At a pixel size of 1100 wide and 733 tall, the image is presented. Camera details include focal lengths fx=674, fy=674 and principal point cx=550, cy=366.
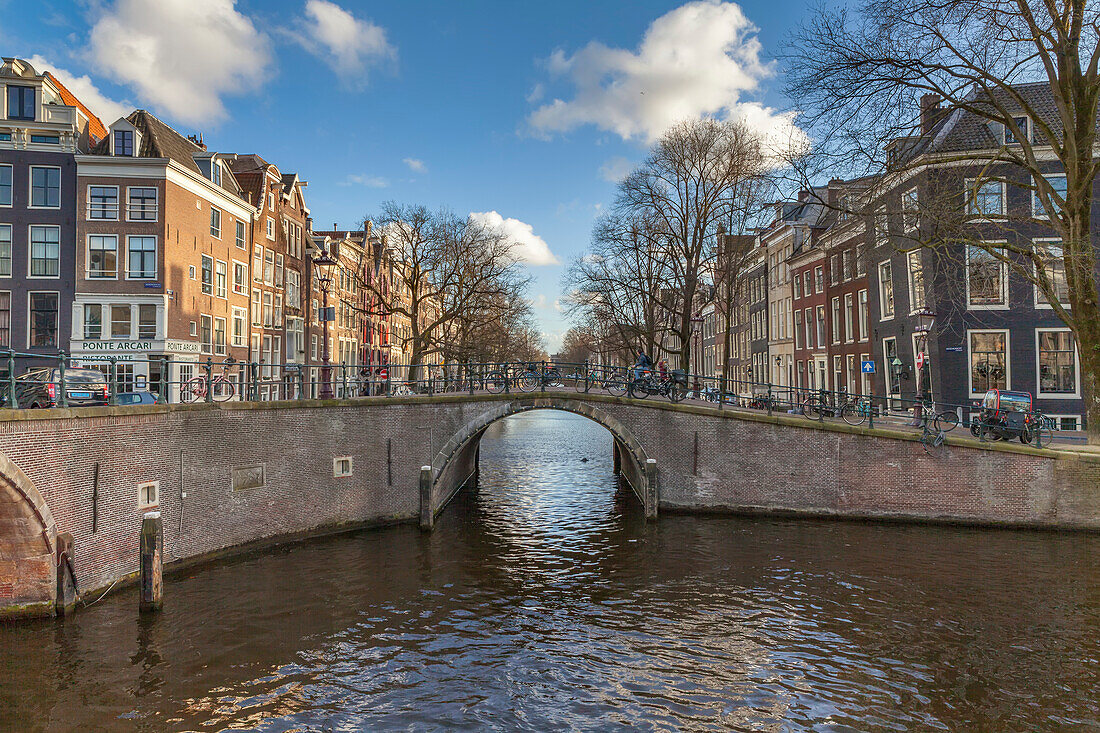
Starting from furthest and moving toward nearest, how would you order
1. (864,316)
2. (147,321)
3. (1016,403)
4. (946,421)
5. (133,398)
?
(864,316) → (147,321) → (1016,403) → (946,421) → (133,398)

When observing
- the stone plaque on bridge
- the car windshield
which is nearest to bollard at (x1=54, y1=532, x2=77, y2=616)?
the stone plaque on bridge

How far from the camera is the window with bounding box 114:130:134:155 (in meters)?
31.0

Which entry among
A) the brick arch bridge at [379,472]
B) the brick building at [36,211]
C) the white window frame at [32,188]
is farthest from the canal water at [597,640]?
the white window frame at [32,188]

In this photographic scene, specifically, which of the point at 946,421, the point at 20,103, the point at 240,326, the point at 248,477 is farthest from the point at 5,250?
the point at 946,421

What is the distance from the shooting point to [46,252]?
30828mm

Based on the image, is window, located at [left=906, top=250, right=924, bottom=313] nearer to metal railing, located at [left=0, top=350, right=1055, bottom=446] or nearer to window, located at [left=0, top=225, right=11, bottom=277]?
metal railing, located at [left=0, top=350, right=1055, bottom=446]

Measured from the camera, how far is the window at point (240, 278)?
38494mm

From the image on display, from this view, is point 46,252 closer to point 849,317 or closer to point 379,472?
point 379,472

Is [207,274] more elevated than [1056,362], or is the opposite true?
[207,274]

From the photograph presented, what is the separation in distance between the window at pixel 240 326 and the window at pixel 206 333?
110 inches

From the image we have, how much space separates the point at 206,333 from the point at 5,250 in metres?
8.93

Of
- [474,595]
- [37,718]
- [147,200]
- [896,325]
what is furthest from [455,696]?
[147,200]

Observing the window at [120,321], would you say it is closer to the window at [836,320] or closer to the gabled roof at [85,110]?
the gabled roof at [85,110]

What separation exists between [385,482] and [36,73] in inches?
1099
